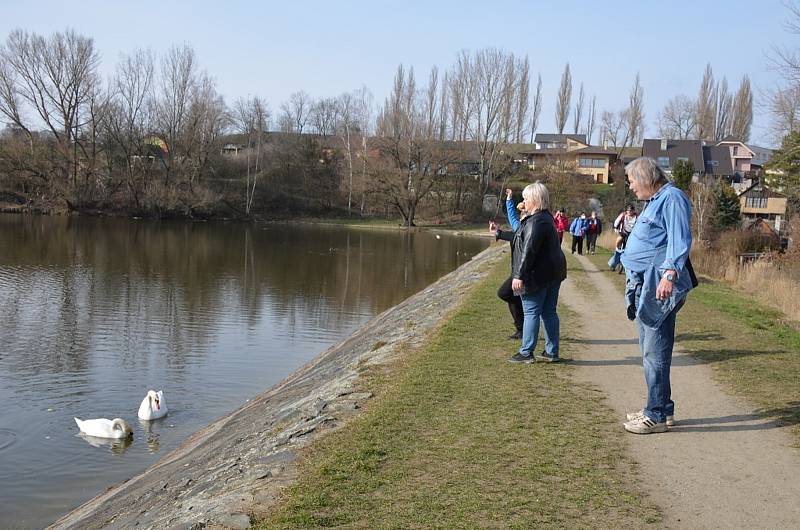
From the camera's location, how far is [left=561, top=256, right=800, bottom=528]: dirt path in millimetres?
4453

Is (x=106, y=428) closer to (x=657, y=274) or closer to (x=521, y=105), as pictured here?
(x=657, y=274)

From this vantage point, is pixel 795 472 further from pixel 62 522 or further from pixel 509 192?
pixel 62 522

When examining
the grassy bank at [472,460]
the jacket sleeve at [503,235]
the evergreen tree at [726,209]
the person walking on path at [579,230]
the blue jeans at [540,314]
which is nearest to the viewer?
the grassy bank at [472,460]

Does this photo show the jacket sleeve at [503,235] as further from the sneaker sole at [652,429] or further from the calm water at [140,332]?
the calm water at [140,332]

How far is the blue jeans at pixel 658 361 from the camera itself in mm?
5766

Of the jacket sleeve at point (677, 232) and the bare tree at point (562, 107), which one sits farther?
the bare tree at point (562, 107)

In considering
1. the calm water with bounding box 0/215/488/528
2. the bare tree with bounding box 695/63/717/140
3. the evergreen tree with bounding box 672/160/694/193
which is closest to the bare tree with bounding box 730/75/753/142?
the bare tree with bounding box 695/63/717/140

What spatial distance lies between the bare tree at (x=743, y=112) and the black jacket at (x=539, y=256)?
11387 cm

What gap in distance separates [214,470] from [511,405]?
292 cm

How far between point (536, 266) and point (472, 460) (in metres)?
3.28

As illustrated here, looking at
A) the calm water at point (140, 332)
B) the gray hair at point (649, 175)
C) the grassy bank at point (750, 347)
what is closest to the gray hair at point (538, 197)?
the gray hair at point (649, 175)

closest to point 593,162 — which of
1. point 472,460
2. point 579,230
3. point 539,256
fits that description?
point 579,230

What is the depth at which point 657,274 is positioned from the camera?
5.71m

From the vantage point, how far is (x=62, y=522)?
301 inches
